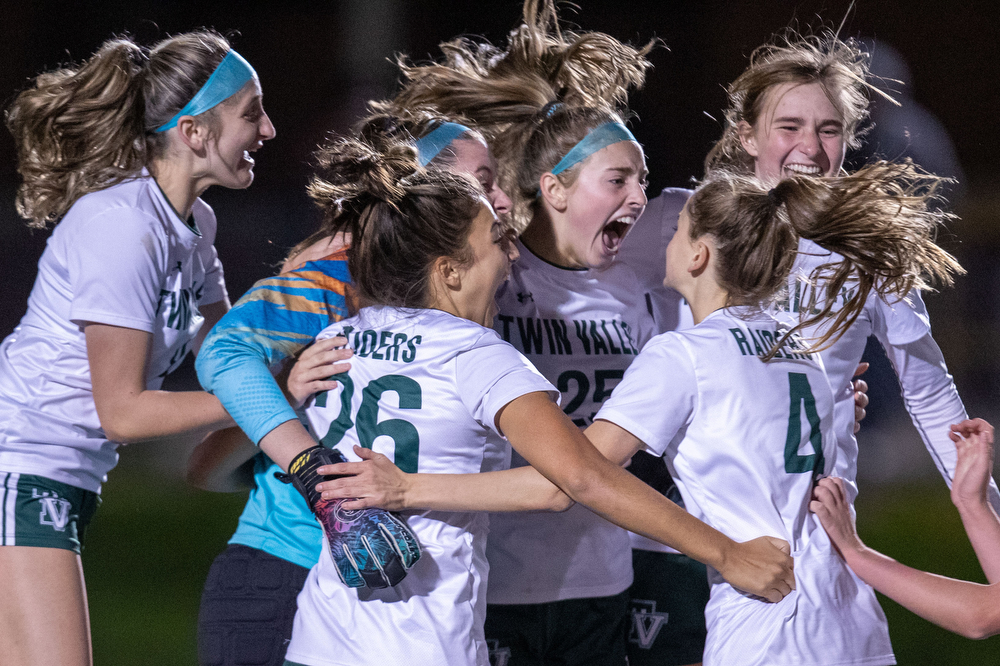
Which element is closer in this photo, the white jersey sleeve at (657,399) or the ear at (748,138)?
the white jersey sleeve at (657,399)

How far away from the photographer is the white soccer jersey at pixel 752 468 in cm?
191

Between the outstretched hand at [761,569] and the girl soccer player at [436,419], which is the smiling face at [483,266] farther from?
the outstretched hand at [761,569]

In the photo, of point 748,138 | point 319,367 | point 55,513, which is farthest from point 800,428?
point 55,513

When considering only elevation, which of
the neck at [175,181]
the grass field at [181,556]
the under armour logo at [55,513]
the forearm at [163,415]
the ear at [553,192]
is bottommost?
the grass field at [181,556]

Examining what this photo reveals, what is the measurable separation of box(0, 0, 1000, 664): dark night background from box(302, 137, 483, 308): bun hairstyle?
21.1 ft

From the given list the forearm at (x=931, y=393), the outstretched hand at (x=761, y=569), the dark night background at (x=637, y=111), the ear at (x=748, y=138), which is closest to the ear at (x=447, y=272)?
the outstretched hand at (x=761, y=569)

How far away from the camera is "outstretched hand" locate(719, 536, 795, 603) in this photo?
1861mm

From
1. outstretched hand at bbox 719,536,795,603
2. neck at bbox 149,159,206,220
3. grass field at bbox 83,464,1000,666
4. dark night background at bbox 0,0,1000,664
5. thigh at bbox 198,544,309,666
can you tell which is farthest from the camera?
dark night background at bbox 0,0,1000,664

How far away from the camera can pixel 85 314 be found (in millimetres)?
2215

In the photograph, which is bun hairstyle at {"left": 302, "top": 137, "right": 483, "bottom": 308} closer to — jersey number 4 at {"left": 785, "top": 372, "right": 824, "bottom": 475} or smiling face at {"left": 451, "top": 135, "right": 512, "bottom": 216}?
smiling face at {"left": 451, "top": 135, "right": 512, "bottom": 216}

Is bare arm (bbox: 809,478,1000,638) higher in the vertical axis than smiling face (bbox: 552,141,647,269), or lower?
lower

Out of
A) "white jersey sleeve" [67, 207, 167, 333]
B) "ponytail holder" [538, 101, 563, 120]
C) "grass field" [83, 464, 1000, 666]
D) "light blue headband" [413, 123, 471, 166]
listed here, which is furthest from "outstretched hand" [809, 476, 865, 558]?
"grass field" [83, 464, 1000, 666]

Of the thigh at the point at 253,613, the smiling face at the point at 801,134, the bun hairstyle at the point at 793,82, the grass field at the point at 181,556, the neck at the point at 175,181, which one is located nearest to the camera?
the thigh at the point at 253,613

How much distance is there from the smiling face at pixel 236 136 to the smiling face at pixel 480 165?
0.52 metres
